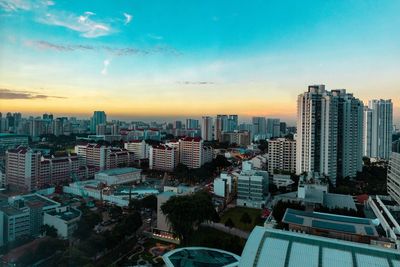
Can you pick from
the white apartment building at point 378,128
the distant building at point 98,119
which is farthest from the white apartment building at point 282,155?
the distant building at point 98,119

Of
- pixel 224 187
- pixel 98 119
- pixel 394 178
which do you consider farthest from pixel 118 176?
pixel 98 119

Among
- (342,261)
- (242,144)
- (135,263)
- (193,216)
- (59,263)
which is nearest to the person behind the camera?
(342,261)

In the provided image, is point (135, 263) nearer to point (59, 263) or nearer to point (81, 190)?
point (59, 263)

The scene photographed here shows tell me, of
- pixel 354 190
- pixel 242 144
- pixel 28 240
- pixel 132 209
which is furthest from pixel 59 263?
pixel 242 144

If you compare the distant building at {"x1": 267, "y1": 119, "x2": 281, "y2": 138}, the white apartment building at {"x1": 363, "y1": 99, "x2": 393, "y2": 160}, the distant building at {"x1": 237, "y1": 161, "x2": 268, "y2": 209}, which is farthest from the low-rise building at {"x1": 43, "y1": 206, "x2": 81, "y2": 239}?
the distant building at {"x1": 267, "y1": 119, "x2": 281, "y2": 138}

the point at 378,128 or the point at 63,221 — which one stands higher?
the point at 378,128

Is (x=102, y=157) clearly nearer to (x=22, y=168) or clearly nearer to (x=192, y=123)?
(x=22, y=168)
